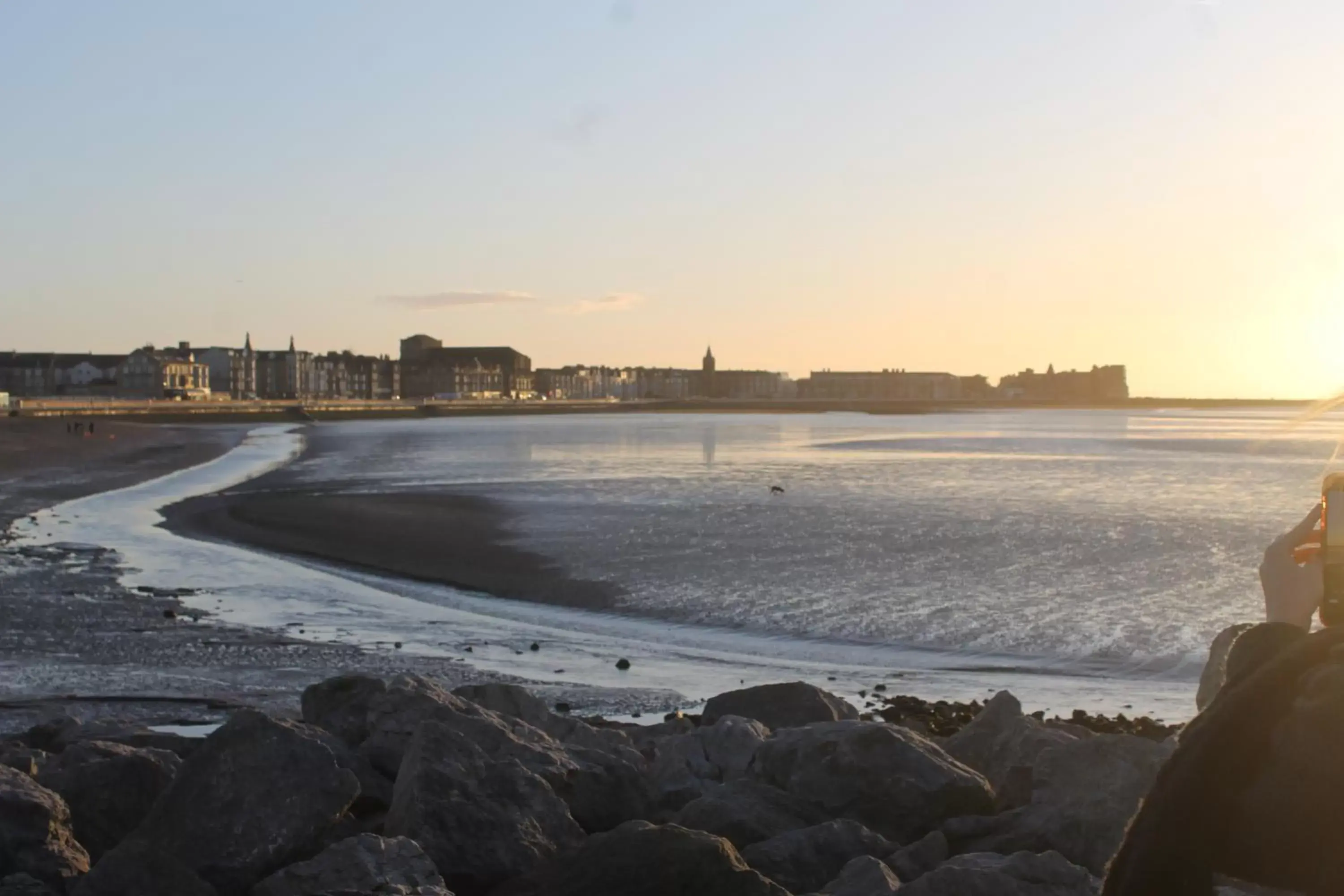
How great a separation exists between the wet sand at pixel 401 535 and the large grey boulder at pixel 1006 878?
14.2 meters

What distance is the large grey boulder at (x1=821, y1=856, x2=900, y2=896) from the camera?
538 cm

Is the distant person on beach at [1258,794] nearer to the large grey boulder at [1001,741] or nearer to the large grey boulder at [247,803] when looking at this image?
the large grey boulder at [247,803]

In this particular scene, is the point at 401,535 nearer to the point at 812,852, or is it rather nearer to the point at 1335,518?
the point at 812,852

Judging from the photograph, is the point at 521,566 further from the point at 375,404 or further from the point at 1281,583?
the point at 375,404

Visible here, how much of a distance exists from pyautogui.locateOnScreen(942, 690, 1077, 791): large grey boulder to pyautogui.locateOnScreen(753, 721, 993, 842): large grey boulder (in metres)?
0.49

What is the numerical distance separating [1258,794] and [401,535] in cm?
2805

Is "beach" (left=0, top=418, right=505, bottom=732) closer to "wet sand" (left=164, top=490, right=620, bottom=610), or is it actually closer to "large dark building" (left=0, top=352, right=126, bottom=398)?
"wet sand" (left=164, top=490, right=620, bottom=610)

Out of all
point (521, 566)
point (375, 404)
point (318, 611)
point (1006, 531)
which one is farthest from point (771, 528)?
point (375, 404)

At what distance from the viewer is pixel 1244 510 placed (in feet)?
117

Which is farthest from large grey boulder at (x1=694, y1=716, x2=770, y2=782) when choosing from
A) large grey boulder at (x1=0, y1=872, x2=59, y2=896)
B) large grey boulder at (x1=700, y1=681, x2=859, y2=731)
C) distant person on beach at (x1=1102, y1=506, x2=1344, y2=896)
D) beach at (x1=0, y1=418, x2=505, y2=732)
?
distant person on beach at (x1=1102, y1=506, x2=1344, y2=896)

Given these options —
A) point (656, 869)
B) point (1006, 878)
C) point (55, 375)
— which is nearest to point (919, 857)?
point (1006, 878)

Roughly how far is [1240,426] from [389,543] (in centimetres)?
14042

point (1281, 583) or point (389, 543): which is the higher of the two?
point (1281, 583)

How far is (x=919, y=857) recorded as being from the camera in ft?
20.8
